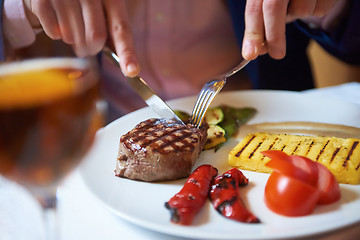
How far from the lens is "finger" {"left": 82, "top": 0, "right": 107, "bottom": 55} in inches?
69.3

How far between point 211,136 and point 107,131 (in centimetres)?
51

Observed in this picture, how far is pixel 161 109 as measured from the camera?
182cm

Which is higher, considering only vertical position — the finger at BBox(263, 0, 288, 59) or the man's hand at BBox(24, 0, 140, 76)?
the finger at BBox(263, 0, 288, 59)

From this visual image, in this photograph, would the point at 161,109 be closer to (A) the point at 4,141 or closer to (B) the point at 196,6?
(A) the point at 4,141

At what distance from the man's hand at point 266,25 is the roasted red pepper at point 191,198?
23.3 inches

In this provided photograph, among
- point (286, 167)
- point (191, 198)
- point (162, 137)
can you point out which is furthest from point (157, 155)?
point (286, 167)

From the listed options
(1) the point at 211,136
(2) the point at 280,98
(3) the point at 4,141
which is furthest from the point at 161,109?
(3) the point at 4,141

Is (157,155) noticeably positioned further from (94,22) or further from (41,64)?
(41,64)

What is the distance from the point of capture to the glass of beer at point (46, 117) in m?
0.50

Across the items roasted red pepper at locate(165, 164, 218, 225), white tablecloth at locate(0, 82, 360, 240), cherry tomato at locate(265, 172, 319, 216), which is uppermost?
cherry tomato at locate(265, 172, 319, 216)

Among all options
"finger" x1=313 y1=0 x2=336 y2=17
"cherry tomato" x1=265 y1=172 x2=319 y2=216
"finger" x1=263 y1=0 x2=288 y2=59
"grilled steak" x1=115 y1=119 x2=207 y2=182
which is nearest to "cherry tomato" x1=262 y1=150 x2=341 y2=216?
Result: "cherry tomato" x1=265 y1=172 x2=319 y2=216

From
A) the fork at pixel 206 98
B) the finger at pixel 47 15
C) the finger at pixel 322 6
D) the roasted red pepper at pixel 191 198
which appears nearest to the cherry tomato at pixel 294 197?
the roasted red pepper at pixel 191 198

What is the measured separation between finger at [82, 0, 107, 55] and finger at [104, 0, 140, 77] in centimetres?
5

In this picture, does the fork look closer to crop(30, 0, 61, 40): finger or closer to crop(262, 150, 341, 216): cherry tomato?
crop(262, 150, 341, 216): cherry tomato
